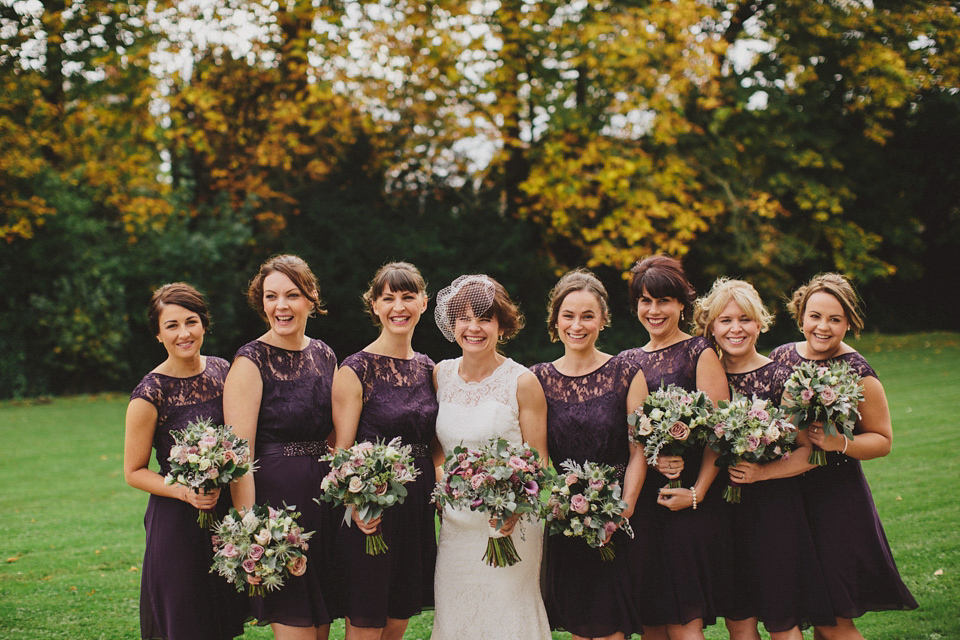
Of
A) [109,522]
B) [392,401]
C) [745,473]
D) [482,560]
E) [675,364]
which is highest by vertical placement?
[675,364]

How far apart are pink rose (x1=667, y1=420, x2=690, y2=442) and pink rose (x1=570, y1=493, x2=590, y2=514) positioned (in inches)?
21.6

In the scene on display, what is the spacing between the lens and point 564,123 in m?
14.1

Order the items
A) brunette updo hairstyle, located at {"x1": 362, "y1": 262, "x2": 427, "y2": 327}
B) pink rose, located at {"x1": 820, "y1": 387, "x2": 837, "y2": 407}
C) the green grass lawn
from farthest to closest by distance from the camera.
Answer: the green grass lawn → brunette updo hairstyle, located at {"x1": 362, "y1": 262, "x2": 427, "y2": 327} → pink rose, located at {"x1": 820, "y1": 387, "x2": 837, "y2": 407}

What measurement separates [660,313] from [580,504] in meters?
1.23

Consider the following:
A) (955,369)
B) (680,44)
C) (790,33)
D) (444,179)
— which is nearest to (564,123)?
(680,44)

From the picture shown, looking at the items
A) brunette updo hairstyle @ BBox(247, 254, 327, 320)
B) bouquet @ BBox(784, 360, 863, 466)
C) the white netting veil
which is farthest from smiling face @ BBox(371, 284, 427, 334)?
bouquet @ BBox(784, 360, 863, 466)

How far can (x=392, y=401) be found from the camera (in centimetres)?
441

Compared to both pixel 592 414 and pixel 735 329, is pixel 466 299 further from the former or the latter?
pixel 735 329

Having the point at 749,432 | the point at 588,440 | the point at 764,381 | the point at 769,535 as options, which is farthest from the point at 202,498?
the point at 764,381

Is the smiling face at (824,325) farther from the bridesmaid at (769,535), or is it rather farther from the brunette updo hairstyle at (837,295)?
the bridesmaid at (769,535)

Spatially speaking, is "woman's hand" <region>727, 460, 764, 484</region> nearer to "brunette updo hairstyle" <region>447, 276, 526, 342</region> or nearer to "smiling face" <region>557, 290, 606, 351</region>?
"smiling face" <region>557, 290, 606, 351</region>

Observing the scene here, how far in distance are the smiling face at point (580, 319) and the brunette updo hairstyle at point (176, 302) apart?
203 cm

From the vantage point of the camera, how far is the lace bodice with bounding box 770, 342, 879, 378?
434 cm

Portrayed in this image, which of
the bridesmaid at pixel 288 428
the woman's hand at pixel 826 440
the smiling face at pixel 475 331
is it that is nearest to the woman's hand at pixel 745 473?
the woman's hand at pixel 826 440
